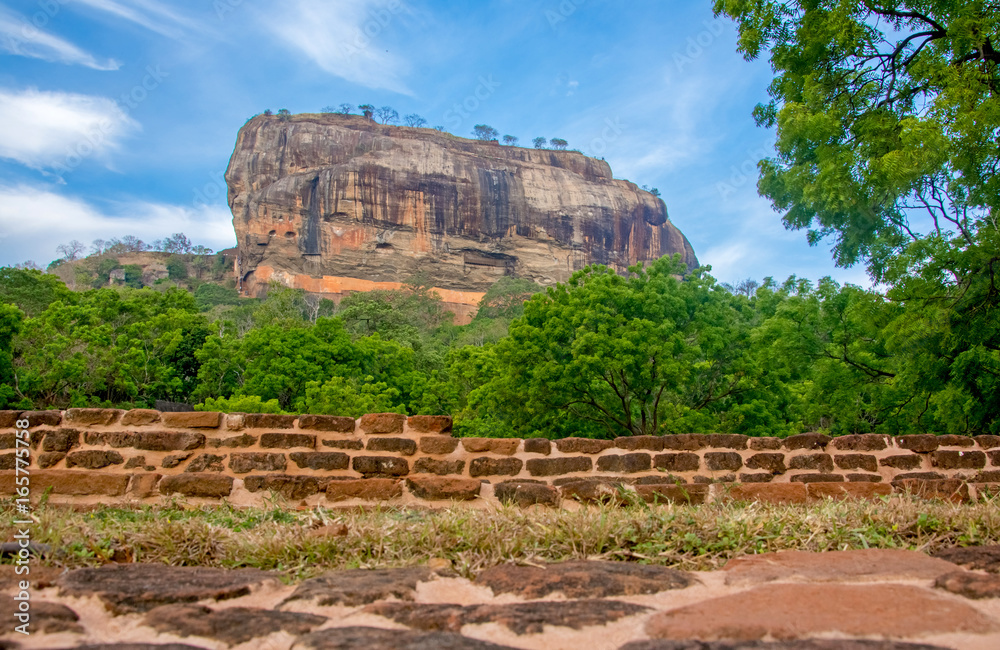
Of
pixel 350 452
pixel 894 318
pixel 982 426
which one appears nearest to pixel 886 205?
pixel 894 318

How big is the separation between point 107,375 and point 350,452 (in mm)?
20752

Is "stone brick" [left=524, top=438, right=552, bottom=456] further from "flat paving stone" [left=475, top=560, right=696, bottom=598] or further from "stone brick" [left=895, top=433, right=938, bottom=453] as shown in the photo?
"stone brick" [left=895, top=433, right=938, bottom=453]

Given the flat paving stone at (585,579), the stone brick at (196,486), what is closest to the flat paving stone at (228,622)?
the flat paving stone at (585,579)

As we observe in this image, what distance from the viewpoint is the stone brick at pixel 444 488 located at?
4043 mm

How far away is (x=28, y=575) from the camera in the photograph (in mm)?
1910

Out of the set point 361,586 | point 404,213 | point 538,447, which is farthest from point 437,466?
point 404,213

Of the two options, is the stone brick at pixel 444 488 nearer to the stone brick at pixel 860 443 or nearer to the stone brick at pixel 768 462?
the stone brick at pixel 768 462

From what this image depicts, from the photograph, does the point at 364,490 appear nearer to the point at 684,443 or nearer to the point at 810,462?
the point at 684,443

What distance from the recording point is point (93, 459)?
427 cm

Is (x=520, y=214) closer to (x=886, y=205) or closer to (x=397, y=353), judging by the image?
(x=397, y=353)

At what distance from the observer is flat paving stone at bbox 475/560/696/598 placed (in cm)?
184

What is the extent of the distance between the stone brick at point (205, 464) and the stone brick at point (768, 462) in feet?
12.7

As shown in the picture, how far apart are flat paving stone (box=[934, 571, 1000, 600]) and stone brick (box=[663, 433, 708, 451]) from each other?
274 centimetres

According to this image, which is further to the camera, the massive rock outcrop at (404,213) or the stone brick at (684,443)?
the massive rock outcrop at (404,213)
